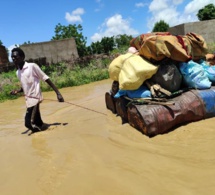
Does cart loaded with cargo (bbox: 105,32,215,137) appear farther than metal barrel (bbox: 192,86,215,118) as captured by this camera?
No

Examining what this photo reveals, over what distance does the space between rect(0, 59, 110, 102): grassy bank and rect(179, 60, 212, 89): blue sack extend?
743 cm

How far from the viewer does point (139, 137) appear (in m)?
3.75

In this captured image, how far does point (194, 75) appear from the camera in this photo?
418 cm

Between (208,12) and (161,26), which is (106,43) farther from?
(208,12)

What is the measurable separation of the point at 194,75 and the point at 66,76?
885 cm

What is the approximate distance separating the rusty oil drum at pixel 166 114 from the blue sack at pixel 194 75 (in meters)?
0.21

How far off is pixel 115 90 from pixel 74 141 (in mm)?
1388

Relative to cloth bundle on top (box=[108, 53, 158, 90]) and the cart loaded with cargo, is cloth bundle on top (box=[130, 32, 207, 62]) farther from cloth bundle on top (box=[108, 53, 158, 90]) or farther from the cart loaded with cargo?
cloth bundle on top (box=[108, 53, 158, 90])

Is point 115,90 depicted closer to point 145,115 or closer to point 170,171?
point 145,115

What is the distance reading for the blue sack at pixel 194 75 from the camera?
4164mm

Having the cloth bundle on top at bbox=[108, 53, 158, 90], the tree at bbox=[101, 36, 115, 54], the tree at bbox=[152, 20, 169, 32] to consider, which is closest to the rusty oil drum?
the cloth bundle on top at bbox=[108, 53, 158, 90]

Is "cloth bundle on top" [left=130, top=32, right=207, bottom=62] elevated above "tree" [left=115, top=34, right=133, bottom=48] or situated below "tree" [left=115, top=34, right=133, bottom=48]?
below

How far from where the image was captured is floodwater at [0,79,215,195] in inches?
98.4

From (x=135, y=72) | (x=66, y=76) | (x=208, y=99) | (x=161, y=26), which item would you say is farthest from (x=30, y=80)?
(x=161, y=26)
